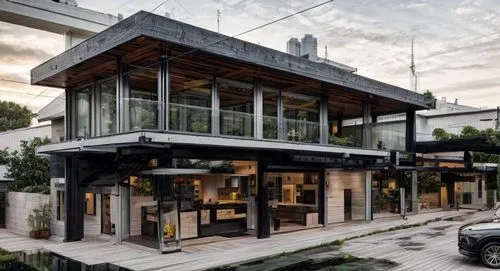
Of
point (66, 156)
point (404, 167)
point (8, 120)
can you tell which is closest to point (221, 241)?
point (66, 156)

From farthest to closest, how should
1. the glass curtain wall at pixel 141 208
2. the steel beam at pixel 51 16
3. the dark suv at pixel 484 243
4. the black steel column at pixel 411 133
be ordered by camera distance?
the black steel column at pixel 411 133
the steel beam at pixel 51 16
the glass curtain wall at pixel 141 208
the dark suv at pixel 484 243

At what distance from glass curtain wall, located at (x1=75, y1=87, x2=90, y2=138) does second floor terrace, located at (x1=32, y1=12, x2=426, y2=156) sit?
39 mm

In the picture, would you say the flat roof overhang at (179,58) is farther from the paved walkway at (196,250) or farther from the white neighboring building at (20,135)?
the white neighboring building at (20,135)

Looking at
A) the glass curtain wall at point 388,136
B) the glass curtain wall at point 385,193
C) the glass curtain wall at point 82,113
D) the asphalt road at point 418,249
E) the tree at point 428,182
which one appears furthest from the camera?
the tree at point 428,182

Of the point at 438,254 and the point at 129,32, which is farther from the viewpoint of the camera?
the point at 438,254

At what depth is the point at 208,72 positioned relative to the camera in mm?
15531

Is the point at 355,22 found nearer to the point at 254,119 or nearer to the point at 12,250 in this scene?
the point at 254,119

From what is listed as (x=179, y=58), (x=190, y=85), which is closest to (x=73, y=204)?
(x=190, y=85)

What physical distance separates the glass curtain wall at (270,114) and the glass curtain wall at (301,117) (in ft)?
1.71

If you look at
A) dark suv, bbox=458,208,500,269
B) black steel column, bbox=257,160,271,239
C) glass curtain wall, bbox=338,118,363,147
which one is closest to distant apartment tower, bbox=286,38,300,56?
glass curtain wall, bbox=338,118,363,147

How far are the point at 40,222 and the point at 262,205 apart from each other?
29.2ft

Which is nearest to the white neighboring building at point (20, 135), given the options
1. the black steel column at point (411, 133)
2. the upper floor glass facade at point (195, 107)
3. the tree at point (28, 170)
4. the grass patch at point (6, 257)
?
the tree at point (28, 170)

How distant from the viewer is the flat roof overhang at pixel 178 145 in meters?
12.2

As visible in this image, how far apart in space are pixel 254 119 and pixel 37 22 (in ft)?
40.4
